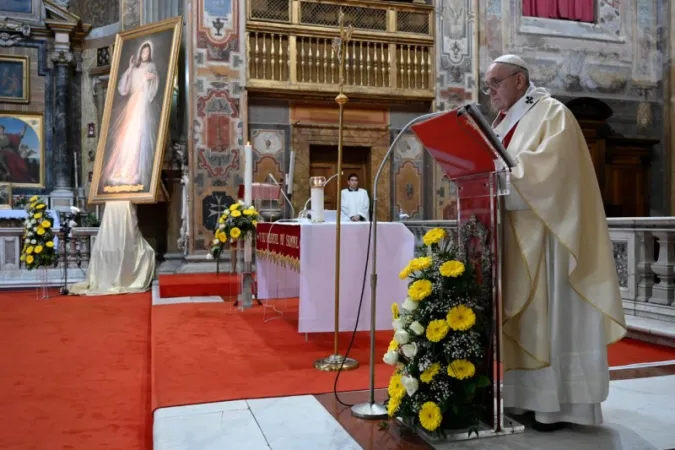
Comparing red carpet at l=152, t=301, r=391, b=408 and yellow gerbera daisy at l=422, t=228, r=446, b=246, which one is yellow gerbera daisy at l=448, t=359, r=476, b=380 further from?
red carpet at l=152, t=301, r=391, b=408

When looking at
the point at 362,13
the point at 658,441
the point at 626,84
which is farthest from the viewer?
the point at 626,84

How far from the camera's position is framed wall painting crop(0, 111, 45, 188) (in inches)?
447

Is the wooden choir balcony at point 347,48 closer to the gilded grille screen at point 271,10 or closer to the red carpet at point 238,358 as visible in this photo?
the gilded grille screen at point 271,10

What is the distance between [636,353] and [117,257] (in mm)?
6534

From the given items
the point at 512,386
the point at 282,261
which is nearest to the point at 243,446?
the point at 512,386

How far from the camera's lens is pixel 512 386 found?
2387 millimetres

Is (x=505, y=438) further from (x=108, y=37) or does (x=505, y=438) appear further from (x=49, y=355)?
(x=108, y=37)

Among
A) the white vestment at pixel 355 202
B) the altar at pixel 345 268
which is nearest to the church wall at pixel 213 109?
the white vestment at pixel 355 202

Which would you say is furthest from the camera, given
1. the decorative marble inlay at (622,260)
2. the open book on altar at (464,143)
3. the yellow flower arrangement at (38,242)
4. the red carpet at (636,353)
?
the yellow flower arrangement at (38,242)

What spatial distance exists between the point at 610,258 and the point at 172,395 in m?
2.20

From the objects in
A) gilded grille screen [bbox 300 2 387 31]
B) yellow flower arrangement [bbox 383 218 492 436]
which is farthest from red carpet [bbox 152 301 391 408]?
gilded grille screen [bbox 300 2 387 31]

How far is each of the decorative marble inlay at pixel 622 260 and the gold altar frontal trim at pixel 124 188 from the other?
613 centimetres

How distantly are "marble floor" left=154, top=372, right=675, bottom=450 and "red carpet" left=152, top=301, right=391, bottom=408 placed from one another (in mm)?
245

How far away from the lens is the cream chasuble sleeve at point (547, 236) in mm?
2275
